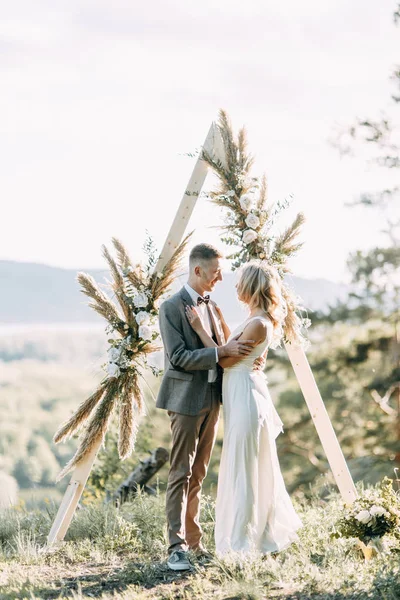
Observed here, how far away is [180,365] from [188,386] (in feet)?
0.69

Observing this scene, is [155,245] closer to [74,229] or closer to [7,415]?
[74,229]

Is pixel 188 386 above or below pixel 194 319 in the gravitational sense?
below

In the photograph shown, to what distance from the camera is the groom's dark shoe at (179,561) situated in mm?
5609

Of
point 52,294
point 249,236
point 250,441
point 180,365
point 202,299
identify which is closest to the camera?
point 180,365

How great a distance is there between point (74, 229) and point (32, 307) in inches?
983

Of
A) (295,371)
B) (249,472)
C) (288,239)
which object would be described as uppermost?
(288,239)

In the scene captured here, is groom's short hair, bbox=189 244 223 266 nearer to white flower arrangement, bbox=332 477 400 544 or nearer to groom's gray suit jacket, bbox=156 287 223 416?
groom's gray suit jacket, bbox=156 287 223 416

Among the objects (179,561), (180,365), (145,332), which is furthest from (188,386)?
(179,561)

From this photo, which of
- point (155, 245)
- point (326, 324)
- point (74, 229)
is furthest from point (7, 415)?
point (155, 245)

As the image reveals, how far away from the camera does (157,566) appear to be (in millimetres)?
5785

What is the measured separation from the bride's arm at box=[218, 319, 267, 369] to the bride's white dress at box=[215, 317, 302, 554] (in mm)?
59

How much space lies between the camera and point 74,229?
139 ft

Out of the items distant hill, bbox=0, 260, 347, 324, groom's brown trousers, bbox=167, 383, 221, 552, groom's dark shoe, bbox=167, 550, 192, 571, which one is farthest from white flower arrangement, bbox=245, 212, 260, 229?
groom's dark shoe, bbox=167, 550, 192, 571

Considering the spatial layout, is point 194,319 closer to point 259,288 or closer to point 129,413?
point 259,288
